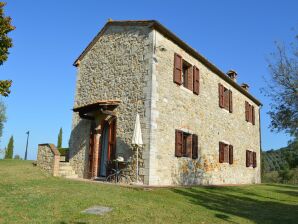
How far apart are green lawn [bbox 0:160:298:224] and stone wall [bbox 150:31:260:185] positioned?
1.61 metres

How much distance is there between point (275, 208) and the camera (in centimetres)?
1074

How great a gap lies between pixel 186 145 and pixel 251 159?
9.38 metres

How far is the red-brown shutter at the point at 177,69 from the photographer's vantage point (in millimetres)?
13631

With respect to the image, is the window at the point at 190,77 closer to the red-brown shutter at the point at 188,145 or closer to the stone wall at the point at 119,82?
the red-brown shutter at the point at 188,145

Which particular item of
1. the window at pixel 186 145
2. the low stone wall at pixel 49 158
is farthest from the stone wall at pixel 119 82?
the window at pixel 186 145

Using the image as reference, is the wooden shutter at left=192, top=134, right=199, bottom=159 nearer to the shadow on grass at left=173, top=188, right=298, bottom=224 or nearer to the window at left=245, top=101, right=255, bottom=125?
the shadow on grass at left=173, top=188, right=298, bottom=224

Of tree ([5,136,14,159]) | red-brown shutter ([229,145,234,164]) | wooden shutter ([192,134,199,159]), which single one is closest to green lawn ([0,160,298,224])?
wooden shutter ([192,134,199,159])

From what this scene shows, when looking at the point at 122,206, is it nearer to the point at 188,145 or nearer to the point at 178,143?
the point at 178,143

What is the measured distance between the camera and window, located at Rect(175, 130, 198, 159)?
1314 centimetres

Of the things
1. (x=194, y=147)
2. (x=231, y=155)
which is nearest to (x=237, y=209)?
(x=194, y=147)

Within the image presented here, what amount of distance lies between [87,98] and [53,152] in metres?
2.99

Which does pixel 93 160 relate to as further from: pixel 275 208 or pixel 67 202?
pixel 275 208

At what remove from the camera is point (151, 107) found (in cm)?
1203

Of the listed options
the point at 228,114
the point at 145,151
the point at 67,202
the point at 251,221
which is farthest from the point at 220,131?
the point at 67,202
